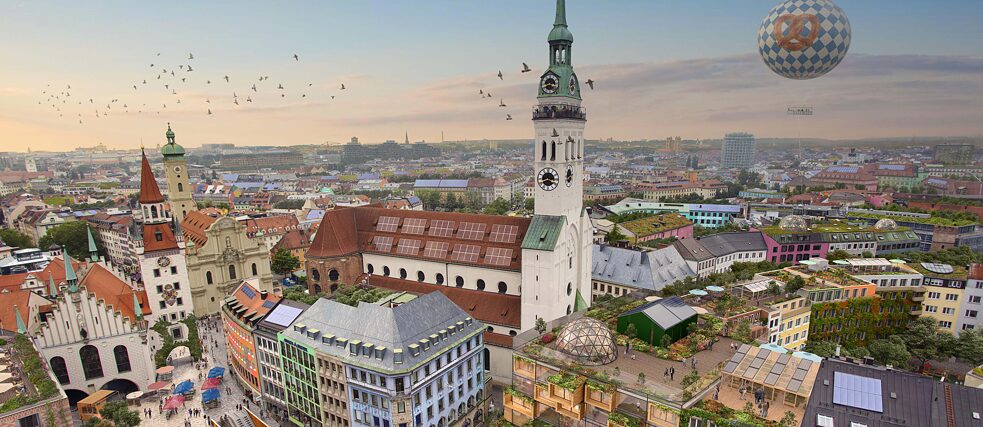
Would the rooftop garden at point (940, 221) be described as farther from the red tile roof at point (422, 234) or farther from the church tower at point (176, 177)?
the church tower at point (176, 177)

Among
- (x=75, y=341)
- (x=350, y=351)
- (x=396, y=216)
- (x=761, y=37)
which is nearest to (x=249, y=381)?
(x=75, y=341)

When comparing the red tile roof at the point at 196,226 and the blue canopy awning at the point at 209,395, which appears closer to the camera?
the blue canopy awning at the point at 209,395

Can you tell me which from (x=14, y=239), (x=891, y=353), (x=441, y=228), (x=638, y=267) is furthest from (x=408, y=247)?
(x=14, y=239)

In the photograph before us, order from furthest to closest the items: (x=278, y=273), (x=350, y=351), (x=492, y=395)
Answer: (x=278, y=273)
(x=492, y=395)
(x=350, y=351)

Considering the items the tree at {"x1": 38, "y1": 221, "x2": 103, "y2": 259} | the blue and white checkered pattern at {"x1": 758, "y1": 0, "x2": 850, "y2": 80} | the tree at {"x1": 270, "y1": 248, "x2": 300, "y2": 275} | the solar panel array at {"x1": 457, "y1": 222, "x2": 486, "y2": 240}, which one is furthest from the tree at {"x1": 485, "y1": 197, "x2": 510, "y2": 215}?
the blue and white checkered pattern at {"x1": 758, "y1": 0, "x2": 850, "y2": 80}

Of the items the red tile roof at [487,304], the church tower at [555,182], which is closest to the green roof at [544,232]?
the church tower at [555,182]

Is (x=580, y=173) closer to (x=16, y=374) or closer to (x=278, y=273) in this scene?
(x=16, y=374)
